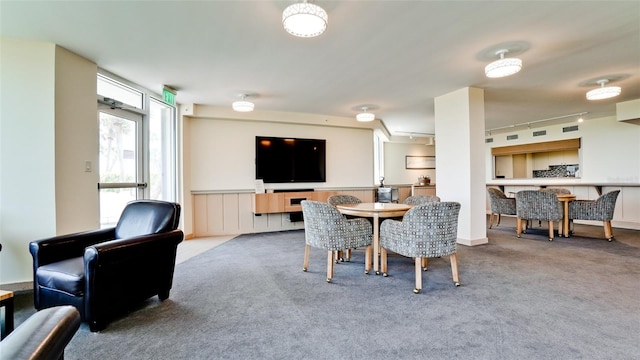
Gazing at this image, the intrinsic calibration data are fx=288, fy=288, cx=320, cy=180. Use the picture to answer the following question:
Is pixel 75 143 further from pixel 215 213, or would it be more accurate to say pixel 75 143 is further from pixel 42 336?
pixel 42 336

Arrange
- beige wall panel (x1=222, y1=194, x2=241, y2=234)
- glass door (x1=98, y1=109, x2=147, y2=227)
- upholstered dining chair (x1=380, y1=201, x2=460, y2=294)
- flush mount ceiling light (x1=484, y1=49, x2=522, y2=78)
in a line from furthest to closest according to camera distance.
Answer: beige wall panel (x1=222, y1=194, x2=241, y2=234) < glass door (x1=98, y1=109, x2=147, y2=227) < flush mount ceiling light (x1=484, y1=49, x2=522, y2=78) < upholstered dining chair (x1=380, y1=201, x2=460, y2=294)

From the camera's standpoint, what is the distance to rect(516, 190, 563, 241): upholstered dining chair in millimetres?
4805

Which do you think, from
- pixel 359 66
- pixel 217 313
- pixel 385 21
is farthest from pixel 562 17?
pixel 217 313

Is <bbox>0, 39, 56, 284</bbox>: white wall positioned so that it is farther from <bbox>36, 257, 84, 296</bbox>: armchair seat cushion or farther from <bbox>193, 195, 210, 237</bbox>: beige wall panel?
<bbox>193, 195, 210, 237</bbox>: beige wall panel

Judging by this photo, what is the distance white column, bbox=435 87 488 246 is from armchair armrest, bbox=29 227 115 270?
467 centimetres

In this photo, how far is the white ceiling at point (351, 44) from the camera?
2.42 meters

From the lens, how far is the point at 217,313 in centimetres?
231

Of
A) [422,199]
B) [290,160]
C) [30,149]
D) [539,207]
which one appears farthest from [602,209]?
[30,149]

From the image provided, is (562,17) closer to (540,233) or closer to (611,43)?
(611,43)

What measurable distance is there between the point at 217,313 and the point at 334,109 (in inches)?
Result: 179

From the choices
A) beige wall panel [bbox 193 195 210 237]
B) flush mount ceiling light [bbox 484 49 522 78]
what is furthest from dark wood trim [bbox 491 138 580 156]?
beige wall panel [bbox 193 195 210 237]

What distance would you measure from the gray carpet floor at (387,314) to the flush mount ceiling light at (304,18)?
2226 millimetres

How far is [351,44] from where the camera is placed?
3059 millimetres

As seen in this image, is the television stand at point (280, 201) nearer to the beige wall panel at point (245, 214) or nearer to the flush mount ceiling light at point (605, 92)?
the beige wall panel at point (245, 214)
